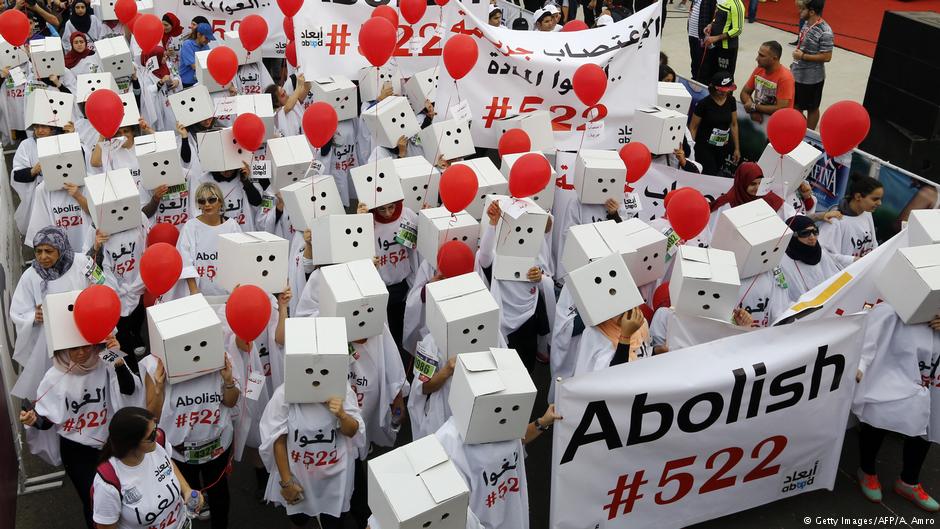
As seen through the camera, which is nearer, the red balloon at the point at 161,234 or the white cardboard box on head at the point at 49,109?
the red balloon at the point at 161,234

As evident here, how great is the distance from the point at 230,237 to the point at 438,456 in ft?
7.70

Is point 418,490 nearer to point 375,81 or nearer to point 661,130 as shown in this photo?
point 661,130

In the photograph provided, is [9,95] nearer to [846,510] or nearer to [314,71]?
[314,71]

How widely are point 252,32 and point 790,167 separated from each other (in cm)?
563

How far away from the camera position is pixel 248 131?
277 inches

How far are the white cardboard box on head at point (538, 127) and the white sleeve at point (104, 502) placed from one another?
15.1 ft

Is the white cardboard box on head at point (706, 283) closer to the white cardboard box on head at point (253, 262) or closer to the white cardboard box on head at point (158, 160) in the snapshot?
the white cardboard box on head at point (253, 262)

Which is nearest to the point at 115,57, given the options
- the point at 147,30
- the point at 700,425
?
the point at 147,30

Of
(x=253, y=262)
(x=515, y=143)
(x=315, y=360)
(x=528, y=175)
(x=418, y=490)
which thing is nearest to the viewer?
(x=418, y=490)

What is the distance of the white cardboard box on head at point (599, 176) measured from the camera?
22.5 feet

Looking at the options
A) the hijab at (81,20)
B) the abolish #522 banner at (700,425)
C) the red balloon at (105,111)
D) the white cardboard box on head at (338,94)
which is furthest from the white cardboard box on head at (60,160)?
the hijab at (81,20)

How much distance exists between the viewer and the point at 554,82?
26.4ft

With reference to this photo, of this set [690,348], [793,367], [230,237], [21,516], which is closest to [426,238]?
[230,237]

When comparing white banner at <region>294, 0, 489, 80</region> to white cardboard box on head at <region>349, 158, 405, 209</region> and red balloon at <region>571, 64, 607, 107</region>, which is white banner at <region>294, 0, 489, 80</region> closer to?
red balloon at <region>571, 64, 607, 107</region>
